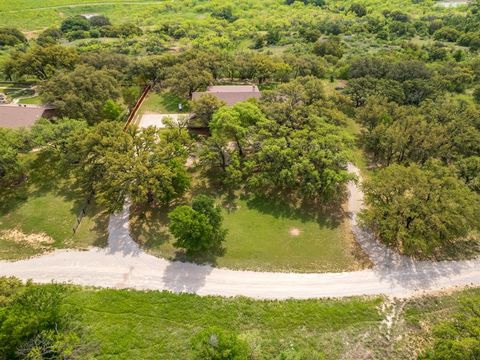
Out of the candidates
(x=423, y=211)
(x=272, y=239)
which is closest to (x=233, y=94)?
(x=272, y=239)

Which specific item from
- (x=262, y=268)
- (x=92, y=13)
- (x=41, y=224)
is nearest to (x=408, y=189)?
(x=262, y=268)

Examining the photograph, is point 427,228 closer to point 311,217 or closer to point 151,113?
point 311,217

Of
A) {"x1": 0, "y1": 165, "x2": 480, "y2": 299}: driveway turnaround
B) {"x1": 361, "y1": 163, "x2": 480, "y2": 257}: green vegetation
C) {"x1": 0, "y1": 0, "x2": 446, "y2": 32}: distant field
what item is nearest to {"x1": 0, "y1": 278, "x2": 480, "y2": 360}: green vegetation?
{"x1": 0, "y1": 165, "x2": 480, "y2": 299}: driveway turnaround

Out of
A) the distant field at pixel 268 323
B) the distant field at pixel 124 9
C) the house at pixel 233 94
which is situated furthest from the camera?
the distant field at pixel 124 9

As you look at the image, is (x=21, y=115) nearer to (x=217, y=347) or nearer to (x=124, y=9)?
(x=217, y=347)

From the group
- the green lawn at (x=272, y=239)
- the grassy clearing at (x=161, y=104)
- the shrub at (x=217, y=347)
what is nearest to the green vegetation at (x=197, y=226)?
the green lawn at (x=272, y=239)

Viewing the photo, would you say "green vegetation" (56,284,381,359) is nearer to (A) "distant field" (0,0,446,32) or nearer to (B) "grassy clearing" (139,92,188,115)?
(B) "grassy clearing" (139,92,188,115)

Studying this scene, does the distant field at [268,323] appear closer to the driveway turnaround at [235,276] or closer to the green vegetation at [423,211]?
the driveway turnaround at [235,276]
